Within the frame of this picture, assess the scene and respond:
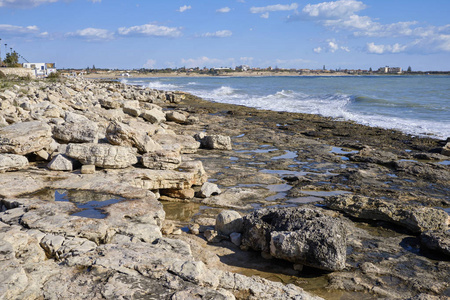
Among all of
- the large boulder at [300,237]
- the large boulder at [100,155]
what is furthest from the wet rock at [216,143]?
the large boulder at [300,237]

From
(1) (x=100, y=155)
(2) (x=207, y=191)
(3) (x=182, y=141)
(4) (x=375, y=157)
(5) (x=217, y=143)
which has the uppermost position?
(1) (x=100, y=155)

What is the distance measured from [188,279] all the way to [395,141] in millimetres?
13367

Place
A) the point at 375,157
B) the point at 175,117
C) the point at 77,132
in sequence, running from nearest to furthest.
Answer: the point at 77,132 → the point at 375,157 → the point at 175,117

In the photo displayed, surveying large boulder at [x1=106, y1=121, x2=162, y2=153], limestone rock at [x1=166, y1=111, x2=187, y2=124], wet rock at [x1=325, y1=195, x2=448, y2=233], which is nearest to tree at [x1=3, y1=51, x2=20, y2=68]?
limestone rock at [x1=166, y1=111, x2=187, y2=124]

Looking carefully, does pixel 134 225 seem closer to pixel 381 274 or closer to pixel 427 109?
pixel 381 274

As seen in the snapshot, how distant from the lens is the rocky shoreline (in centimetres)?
369

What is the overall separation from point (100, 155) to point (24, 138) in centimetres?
156

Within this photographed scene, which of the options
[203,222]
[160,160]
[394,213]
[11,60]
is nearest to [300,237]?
[203,222]

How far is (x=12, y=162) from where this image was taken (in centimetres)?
708

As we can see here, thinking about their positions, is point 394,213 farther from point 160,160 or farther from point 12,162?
point 12,162

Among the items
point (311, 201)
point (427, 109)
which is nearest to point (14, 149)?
point (311, 201)

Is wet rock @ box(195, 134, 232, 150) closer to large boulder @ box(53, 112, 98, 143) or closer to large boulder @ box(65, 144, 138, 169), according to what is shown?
large boulder @ box(53, 112, 98, 143)

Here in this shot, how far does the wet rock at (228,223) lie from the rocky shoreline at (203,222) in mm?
16

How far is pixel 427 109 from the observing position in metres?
26.6
